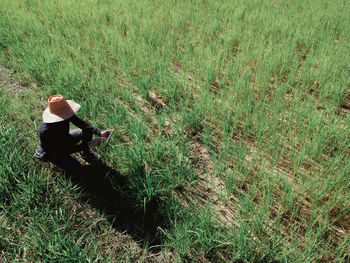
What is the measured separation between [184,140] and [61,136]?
94 centimetres

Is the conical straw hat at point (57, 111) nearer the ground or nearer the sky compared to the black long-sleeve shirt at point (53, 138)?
nearer the sky

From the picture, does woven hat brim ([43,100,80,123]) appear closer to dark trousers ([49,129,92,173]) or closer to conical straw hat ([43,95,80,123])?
Answer: conical straw hat ([43,95,80,123])

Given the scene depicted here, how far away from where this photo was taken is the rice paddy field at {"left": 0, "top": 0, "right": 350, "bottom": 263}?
1.37m

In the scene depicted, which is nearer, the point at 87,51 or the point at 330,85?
the point at 330,85

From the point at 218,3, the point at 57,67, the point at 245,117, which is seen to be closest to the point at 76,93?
the point at 57,67

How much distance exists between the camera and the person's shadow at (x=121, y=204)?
1.46 m

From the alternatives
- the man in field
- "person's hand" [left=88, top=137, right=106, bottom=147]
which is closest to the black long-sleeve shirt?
the man in field

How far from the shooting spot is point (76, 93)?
94.9 inches

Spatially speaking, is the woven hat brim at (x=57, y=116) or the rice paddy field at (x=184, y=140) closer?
the rice paddy field at (x=184, y=140)

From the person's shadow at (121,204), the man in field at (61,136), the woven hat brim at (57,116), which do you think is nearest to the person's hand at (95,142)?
the man in field at (61,136)

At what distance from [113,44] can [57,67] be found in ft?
2.54

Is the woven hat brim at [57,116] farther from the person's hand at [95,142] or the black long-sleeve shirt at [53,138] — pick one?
the person's hand at [95,142]

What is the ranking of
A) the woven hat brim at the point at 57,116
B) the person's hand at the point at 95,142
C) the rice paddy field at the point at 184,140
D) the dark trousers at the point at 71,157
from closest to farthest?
the rice paddy field at the point at 184,140 → the woven hat brim at the point at 57,116 → the dark trousers at the point at 71,157 → the person's hand at the point at 95,142

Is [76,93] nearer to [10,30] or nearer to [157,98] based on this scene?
[157,98]
